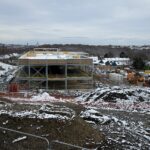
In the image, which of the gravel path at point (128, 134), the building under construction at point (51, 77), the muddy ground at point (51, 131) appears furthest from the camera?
the building under construction at point (51, 77)

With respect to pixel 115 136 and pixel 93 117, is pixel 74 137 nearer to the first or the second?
pixel 115 136

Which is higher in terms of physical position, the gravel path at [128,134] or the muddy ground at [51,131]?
the muddy ground at [51,131]

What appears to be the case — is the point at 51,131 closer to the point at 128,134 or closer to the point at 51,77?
the point at 128,134

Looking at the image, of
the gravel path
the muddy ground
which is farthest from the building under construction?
the muddy ground

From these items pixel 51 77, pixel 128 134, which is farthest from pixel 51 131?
pixel 51 77

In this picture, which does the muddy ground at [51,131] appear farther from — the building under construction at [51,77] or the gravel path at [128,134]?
the building under construction at [51,77]

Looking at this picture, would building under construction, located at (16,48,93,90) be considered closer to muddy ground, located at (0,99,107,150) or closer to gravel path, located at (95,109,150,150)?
gravel path, located at (95,109,150,150)

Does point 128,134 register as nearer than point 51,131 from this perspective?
No

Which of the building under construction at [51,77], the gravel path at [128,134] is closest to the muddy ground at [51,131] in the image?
the gravel path at [128,134]

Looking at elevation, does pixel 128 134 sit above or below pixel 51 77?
above

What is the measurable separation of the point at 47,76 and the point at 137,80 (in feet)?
45.7

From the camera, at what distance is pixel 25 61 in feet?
164

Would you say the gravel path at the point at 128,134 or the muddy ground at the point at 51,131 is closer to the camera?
the muddy ground at the point at 51,131

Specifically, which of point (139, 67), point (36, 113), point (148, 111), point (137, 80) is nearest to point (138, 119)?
point (148, 111)
